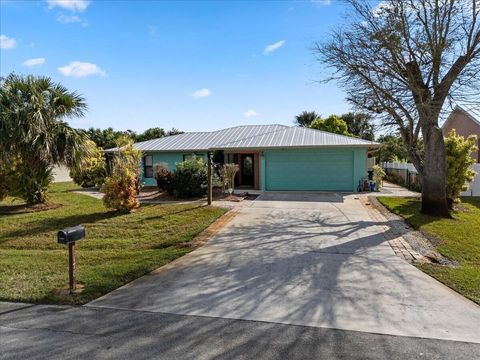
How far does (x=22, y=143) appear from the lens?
11641 mm

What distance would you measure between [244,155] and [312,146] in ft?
15.4

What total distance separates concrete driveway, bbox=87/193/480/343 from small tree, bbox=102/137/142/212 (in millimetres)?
4007

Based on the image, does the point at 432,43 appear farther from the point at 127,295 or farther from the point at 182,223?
the point at 127,295

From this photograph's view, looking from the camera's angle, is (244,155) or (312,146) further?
(244,155)

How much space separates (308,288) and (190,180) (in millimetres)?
10416

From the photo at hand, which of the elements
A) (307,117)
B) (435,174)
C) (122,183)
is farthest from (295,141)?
(307,117)

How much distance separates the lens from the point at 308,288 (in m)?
5.41

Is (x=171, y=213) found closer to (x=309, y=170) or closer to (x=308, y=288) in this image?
(x=308, y=288)

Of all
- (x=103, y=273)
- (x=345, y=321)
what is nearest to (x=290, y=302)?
(x=345, y=321)

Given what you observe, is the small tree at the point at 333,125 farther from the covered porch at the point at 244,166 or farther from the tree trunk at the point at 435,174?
the tree trunk at the point at 435,174

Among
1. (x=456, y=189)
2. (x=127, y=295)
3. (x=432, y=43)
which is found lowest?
(x=127, y=295)

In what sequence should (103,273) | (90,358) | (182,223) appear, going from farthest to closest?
1. (182,223)
2. (103,273)
3. (90,358)

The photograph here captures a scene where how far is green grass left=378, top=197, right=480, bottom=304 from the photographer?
5707 millimetres

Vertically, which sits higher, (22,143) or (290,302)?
(22,143)
